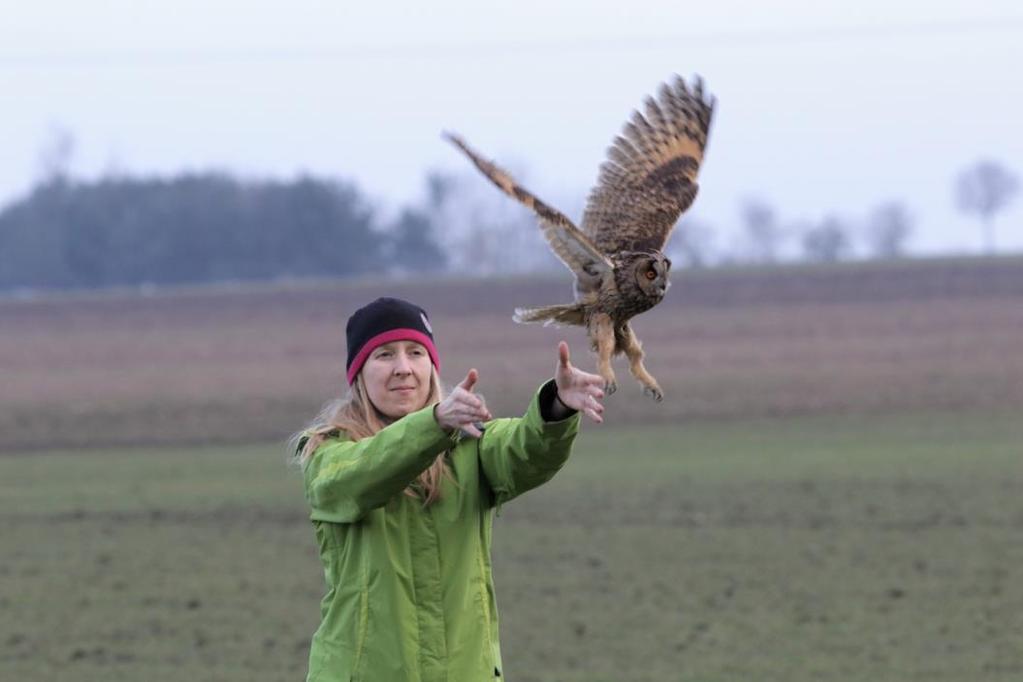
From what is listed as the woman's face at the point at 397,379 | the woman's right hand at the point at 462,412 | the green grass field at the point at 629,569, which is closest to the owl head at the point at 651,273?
the woman's right hand at the point at 462,412

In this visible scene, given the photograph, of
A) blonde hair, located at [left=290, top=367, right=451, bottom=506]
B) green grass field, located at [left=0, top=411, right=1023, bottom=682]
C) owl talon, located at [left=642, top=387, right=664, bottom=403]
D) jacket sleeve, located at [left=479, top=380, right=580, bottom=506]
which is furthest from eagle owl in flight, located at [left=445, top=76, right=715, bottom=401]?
green grass field, located at [left=0, top=411, right=1023, bottom=682]

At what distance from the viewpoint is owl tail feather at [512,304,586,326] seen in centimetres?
405

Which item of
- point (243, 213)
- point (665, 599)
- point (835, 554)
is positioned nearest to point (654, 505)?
point (835, 554)

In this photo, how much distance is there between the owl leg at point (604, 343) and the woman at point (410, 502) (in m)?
0.10

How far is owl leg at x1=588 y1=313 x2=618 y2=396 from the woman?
0.10m

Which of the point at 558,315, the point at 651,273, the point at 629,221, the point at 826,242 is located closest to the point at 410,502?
the point at 558,315

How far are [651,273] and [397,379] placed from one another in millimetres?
648

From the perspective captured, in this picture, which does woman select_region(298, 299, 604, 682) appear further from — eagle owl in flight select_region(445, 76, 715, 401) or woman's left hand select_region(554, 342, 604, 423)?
eagle owl in flight select_region(445, 76, 715, 401)

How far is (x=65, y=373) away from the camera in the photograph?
101ft

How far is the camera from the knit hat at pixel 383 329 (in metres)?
4.21

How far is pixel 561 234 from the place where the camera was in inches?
159

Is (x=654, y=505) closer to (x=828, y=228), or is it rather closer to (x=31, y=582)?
(x=31, y=582)

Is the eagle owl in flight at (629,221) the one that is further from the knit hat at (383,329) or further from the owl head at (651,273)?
the knit hat at (383,329)

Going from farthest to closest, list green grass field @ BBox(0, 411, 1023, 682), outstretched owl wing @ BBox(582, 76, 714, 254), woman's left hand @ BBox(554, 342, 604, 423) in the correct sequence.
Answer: green grass field @ BBox(0, 411, 1023, 682), outstretched owl wing @ BBox(582, 76, 714, 254), woman's left hand @ BBox(554, 342, 604, 423)
